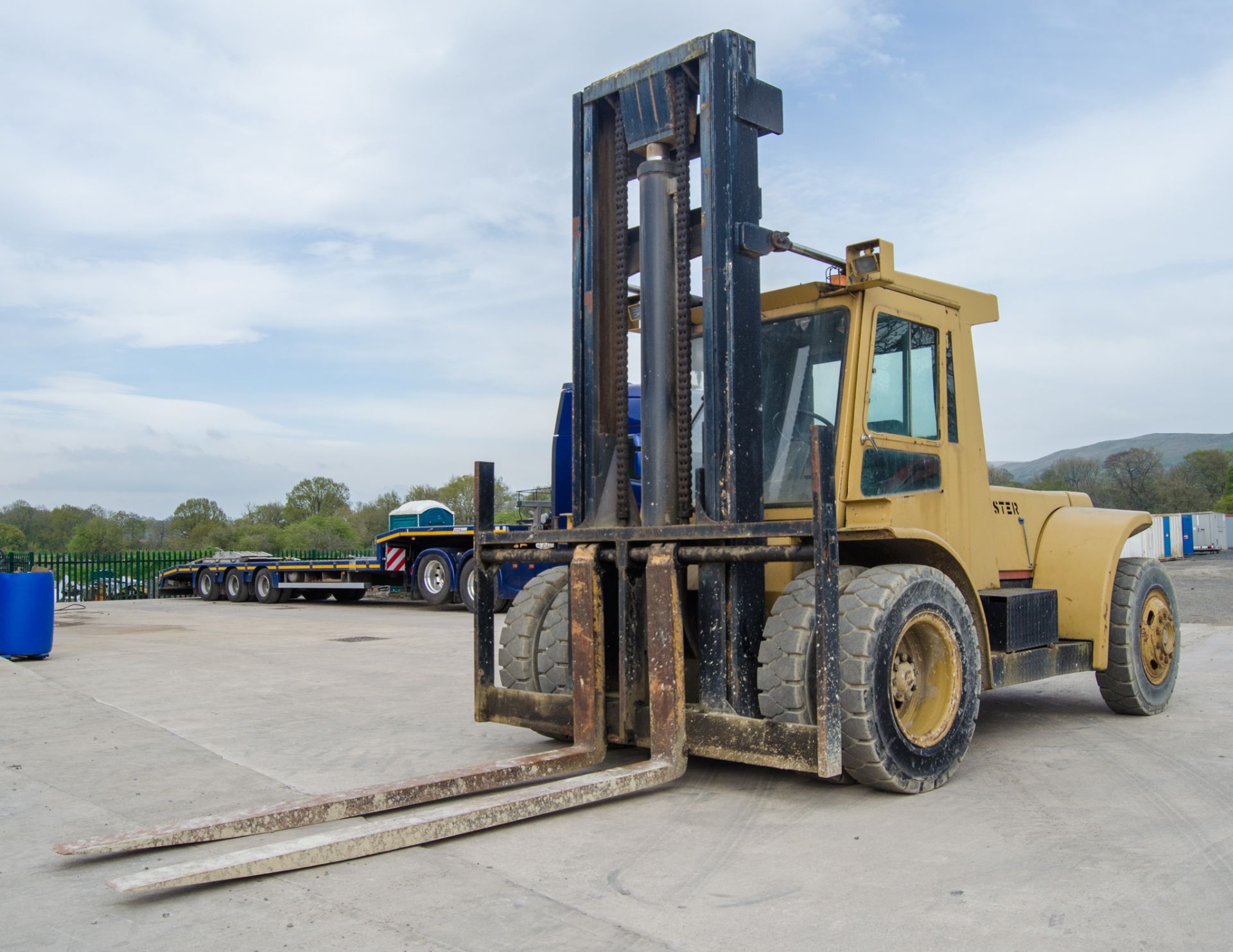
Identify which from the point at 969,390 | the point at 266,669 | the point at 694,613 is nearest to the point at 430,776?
the point at 694,613

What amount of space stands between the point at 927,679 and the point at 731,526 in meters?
1.42

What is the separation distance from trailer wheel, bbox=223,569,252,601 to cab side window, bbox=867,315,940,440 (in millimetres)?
23282

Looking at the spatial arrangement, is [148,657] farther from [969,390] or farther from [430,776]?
[969,390]

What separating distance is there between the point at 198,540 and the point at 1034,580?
63.6 meters

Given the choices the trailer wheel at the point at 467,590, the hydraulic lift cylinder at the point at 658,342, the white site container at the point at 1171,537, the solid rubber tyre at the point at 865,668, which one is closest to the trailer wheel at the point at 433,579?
the trailer wheel at the point at 467,590

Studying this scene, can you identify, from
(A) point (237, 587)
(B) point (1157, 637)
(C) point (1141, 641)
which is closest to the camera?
(C) point (1141, 641)

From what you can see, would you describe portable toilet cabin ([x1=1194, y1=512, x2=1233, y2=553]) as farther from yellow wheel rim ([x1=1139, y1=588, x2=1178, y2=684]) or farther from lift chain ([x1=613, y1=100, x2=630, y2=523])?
lift chain ([x1=613, y1=100, x2=630, y2=523])

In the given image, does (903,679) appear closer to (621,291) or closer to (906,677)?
(906,677)

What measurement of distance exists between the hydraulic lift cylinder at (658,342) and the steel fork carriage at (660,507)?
0.03 feet

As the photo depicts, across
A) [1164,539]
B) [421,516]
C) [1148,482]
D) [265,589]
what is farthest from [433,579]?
[1148,482]

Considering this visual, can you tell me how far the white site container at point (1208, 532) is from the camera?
147 feet

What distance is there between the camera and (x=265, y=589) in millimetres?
25344

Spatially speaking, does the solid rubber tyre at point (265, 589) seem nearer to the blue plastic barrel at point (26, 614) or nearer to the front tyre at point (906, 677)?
the blue plastic barrel at point (26, 614)

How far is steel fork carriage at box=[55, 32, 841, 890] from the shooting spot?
4.36 metres
